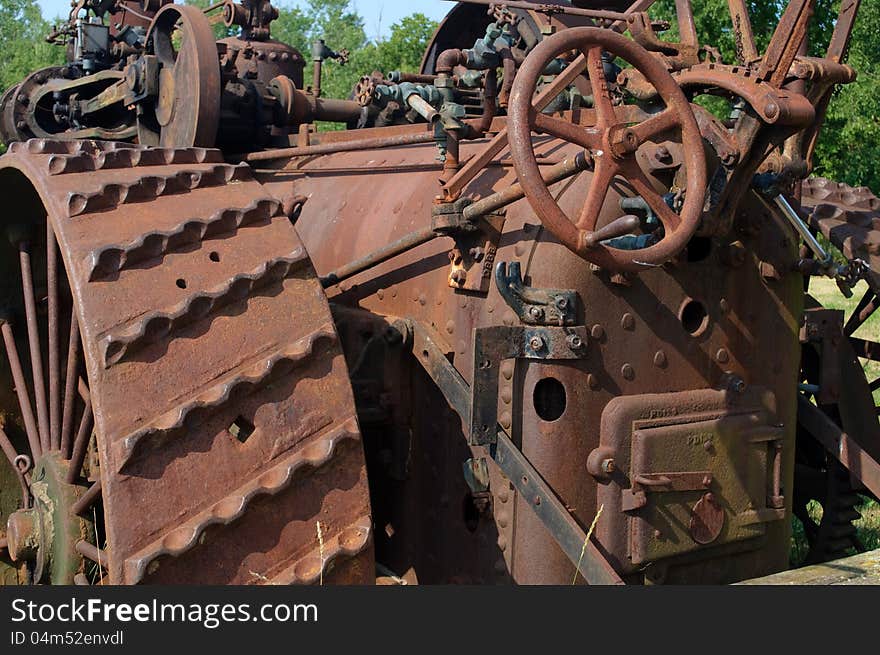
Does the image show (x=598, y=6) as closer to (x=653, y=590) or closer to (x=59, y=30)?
(x=653, y=590)

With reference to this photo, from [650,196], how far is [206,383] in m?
1.23

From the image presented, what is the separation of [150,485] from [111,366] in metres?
0.28

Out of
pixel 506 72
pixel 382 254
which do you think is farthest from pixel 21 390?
pixel 506 72

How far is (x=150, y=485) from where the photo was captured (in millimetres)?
2410

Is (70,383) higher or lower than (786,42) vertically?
lower

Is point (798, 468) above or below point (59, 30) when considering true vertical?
below

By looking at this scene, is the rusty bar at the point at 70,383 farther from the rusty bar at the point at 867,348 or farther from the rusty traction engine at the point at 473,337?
the rusty bar at the point at 867,348

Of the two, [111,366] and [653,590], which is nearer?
[111,366]

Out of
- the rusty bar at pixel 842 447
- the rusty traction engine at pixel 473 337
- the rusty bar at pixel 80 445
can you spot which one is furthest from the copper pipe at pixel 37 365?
the rusty bar at pixel 842 447

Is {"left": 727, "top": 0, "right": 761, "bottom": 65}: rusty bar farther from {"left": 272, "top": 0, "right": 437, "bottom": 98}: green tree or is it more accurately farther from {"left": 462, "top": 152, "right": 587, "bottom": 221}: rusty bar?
{"left": 272, "top": 0, "right": 437, "bottom": 98}: green tree

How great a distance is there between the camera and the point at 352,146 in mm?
3824

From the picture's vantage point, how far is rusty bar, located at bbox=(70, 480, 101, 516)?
2.97 metres

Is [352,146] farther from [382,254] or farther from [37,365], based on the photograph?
[37,365]

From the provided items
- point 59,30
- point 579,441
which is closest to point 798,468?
point 579,441
